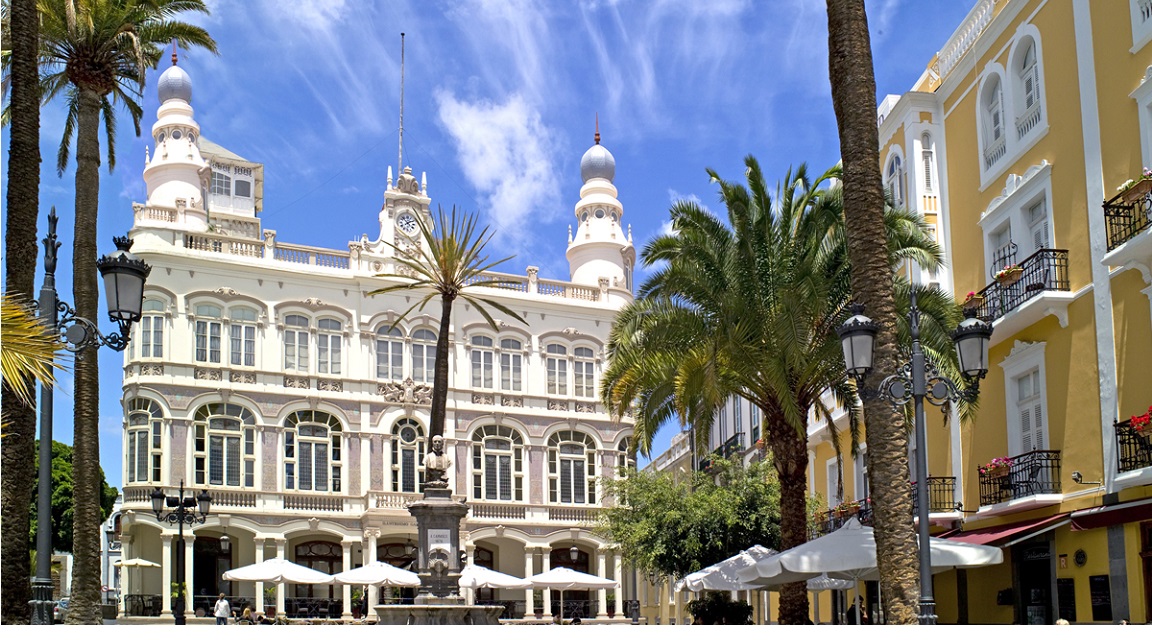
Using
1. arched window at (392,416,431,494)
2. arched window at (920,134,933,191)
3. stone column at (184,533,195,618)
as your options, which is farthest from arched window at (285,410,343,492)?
arched window at (920,134,933,191)

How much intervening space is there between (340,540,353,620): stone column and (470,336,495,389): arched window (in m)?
7.27

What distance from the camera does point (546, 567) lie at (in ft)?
145

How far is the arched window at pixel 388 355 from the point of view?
43.8 meters

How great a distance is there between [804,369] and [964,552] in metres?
3.72

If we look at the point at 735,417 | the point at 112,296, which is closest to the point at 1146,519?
the point at 112,296

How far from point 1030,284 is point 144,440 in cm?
2882

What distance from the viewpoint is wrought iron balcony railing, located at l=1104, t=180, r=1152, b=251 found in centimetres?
1745

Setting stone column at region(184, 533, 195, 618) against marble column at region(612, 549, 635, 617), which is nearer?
stone column at region(184, 533, 195, 618)

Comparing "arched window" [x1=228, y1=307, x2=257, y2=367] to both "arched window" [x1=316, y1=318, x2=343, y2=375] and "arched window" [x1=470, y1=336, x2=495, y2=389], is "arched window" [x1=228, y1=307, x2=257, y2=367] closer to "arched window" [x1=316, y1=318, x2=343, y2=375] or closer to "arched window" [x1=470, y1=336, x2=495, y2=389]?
"arched window" [x1=316, y1=318, x2=343, y2=375]

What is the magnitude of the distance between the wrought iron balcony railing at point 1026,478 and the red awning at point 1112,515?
1.17 m

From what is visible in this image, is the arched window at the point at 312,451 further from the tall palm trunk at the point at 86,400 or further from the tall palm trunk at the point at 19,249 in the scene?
the tall palm trunk at the point at 19,249

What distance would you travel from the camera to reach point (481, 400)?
148 ft

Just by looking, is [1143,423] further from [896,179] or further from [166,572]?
[166,572]

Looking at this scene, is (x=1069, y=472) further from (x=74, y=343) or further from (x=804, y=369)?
(x=74, y=343)
